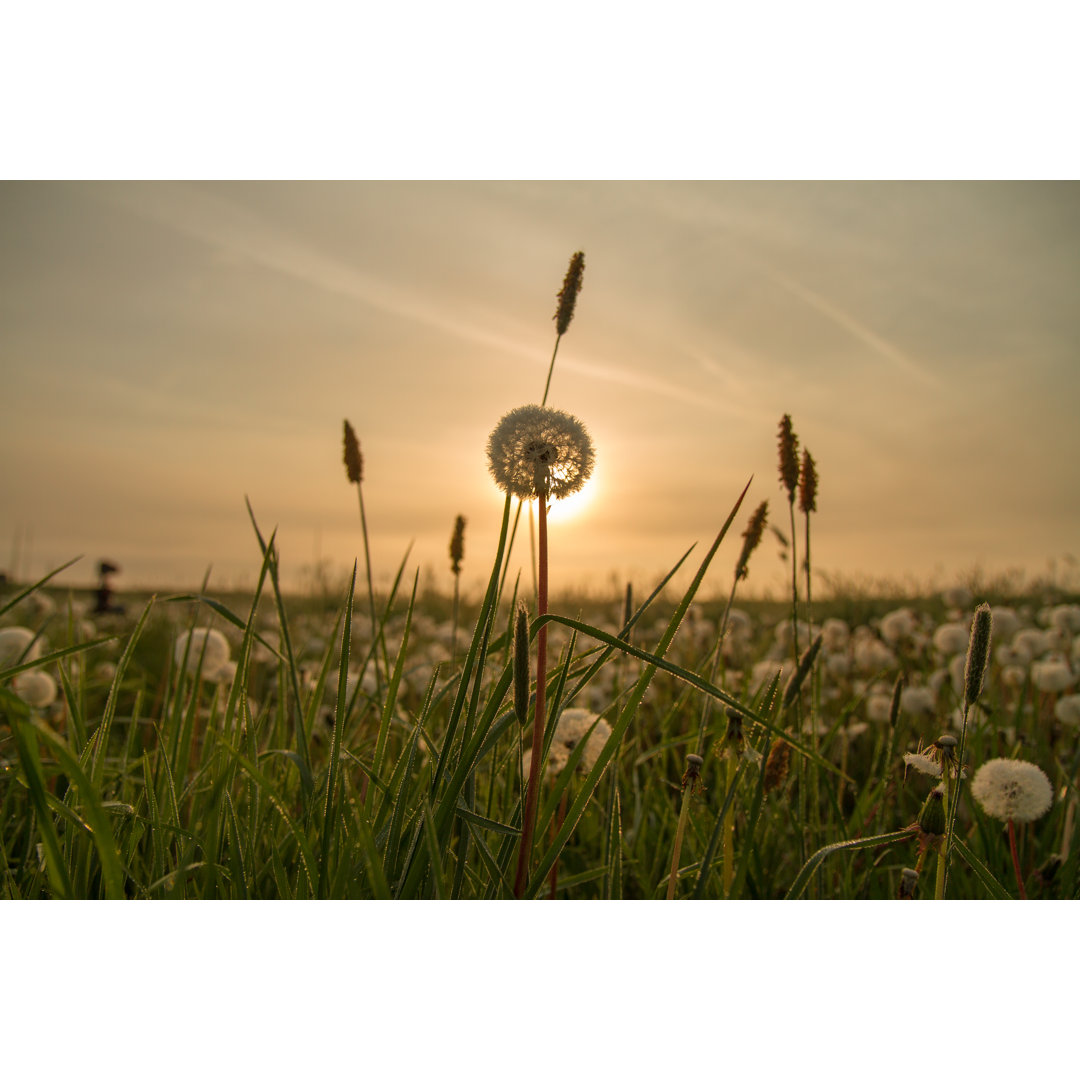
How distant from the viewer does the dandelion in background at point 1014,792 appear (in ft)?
4.65

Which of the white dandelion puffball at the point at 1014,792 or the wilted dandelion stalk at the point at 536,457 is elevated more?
the wilted dandelion stalk at the point at 536,457

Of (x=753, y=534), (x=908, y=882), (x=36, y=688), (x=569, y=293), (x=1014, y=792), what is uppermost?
(x=569, y=293)

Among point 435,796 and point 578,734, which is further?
point 578,734

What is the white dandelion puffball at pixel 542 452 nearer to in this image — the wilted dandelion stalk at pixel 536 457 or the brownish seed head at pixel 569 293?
the wilted dandelion stalk at pixel 536 457

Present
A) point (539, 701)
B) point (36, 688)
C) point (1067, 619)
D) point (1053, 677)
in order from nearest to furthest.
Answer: point (539, 701) < point (36, 688) < point (1053, 677) < point (1067, 619)

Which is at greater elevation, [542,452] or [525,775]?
[542,452]

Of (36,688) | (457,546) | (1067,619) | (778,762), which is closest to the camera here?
(778,762)

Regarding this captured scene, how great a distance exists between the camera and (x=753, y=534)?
1416 mm

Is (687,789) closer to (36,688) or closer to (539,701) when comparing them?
(539,701)

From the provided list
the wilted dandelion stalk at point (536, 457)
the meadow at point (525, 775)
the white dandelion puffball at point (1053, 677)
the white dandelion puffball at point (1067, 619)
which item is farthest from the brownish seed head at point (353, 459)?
the white dandelion puffball at point (1067, 619)

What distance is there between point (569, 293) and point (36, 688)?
2032mm

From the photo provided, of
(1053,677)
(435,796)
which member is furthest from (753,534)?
(1053,677)
